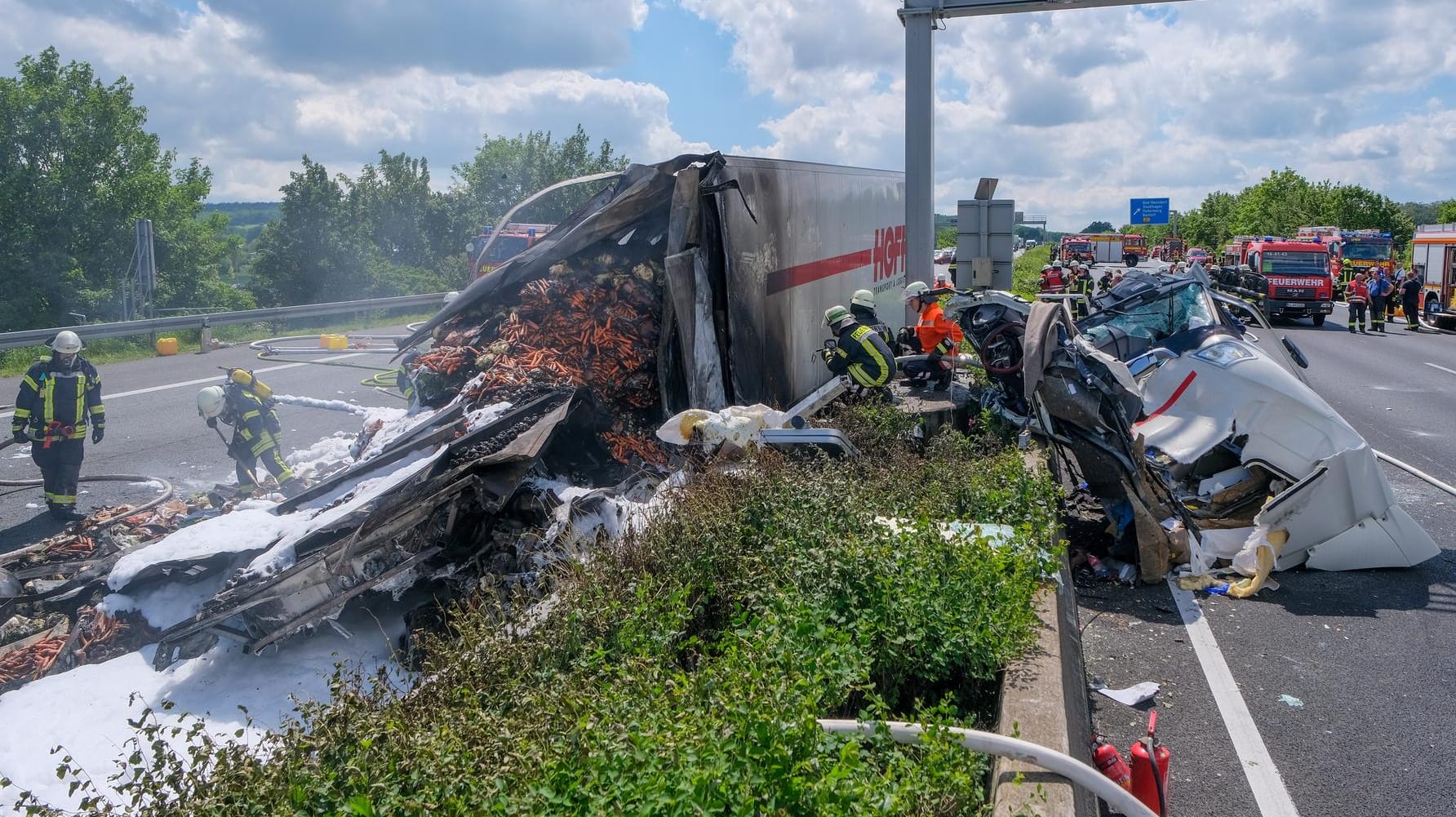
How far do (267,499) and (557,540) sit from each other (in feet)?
10.9

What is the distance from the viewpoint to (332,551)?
206 inches

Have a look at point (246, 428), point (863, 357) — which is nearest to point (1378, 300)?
point (863, 357)

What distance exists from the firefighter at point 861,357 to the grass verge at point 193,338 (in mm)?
13045

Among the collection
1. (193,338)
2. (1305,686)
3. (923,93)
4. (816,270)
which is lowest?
(1305,686)

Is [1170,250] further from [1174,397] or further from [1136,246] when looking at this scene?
[1174,397]

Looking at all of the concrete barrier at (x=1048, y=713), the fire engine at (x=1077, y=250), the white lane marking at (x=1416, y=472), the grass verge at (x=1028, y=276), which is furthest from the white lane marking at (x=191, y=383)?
the fire engine at (x=1077, y=250)

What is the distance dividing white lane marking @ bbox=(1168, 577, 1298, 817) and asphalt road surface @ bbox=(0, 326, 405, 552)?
824 cm

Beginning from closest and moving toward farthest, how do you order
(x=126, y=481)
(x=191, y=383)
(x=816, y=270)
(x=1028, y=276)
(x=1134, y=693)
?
(x=1134, y=693)
(x=126, y=481)
(x=816, y=270)
(x=191, y=383)
(x=1028, y=276)

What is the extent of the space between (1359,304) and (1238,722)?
90.6 ft

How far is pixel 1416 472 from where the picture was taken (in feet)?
33.1

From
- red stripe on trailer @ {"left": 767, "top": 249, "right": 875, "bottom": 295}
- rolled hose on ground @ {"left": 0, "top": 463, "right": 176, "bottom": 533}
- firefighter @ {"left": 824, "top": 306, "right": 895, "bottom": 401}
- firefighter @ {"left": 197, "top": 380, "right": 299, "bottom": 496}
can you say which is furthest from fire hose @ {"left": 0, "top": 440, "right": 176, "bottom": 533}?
firefighter @ {"left": 824, "top": 306, "right": 895, "bottom": 401}

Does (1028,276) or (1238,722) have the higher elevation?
(1028,276)

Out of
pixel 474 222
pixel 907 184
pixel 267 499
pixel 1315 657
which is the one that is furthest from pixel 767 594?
pixel 474 222

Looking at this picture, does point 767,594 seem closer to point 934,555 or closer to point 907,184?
point 934,555
